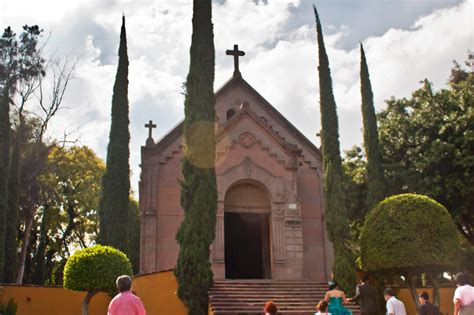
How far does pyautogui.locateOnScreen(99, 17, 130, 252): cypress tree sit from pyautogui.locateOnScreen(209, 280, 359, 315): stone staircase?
20.0 ft

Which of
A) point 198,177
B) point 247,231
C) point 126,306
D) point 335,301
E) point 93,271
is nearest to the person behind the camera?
point 126,306

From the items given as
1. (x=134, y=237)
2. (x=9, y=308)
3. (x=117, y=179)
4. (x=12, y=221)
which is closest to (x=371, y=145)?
(x=117, y=179)

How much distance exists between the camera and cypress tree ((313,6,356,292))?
18892mm

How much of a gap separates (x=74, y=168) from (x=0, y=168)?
11878mm

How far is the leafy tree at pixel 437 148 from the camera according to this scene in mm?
22422

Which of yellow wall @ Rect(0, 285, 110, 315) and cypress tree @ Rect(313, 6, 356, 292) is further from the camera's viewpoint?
yellow wall @ Rect(0, 285, 110, 315)

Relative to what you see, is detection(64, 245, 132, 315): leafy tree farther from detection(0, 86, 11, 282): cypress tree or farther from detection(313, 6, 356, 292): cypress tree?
detection(0, 86, 11, 282): cypress tree

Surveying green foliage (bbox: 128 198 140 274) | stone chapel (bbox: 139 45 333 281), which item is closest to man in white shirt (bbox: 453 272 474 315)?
stone chapel (bbox: 139 45 333 281)

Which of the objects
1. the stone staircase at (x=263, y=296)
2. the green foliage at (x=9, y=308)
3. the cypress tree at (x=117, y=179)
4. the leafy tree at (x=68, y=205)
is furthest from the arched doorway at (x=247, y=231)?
the leafy tree at (x=68, y=205)

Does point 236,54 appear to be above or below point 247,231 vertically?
above

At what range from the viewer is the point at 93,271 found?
1639 centimetres

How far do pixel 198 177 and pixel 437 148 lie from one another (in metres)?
10.6

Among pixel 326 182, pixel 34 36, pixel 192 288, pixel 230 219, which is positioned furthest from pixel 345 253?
pixel 34 36

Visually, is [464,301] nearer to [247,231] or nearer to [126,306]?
[126,306]
